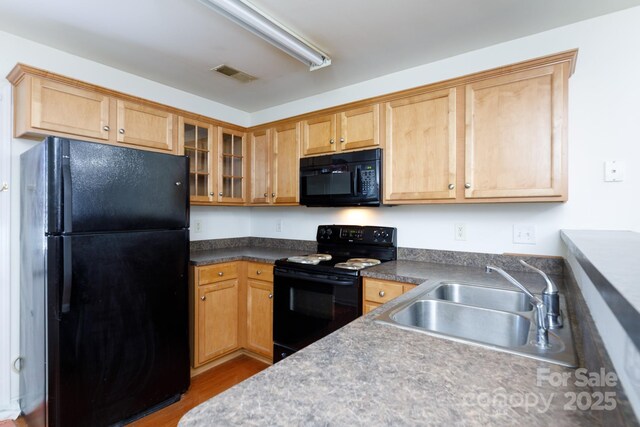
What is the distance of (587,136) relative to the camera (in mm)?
1807

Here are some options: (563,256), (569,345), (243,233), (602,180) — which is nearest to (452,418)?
(569,345)

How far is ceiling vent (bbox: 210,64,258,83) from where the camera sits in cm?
243

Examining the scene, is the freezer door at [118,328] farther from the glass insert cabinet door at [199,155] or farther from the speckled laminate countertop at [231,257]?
the glass insert cabinet door at [199,155]

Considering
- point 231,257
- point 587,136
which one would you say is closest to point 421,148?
point 587,136

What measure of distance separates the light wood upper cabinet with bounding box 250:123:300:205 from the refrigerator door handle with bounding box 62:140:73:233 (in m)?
1.55

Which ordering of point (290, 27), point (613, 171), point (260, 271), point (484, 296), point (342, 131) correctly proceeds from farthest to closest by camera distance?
point (260, 271), point (342, 131), point (290, 27), point (613, 171), point (484, 296)

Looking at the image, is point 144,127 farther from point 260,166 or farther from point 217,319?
point 217,319

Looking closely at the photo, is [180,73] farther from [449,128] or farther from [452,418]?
[452,418]

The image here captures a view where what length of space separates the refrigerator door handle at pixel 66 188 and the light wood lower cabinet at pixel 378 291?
1664 millimetres

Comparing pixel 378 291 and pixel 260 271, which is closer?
pixel 378 291

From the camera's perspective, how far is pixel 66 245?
162 centimetres

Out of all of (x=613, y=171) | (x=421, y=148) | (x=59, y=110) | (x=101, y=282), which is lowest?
(x=101, y=282)

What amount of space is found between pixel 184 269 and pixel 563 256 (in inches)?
93.3

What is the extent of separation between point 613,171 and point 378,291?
145cm
